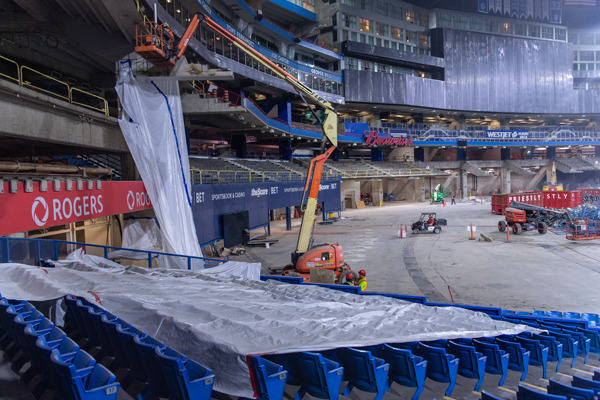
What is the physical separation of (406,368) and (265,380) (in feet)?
6.74

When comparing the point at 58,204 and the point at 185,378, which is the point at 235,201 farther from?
the point at 185,378

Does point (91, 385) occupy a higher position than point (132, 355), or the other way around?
point (91, 385)

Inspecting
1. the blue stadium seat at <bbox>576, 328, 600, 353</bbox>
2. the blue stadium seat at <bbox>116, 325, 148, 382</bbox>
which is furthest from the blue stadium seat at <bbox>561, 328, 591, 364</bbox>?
the blue stadium seat at <bbox>116, 325, 148, 382</bbox>

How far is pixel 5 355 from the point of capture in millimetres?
5168

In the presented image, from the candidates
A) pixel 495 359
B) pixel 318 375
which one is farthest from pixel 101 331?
pixel 495 359

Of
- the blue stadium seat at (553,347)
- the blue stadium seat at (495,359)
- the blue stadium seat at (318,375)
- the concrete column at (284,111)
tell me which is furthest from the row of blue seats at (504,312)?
the concrete column at (284,111)

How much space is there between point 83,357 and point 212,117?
30.6 metres

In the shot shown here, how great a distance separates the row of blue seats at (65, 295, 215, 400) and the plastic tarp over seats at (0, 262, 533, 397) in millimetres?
212

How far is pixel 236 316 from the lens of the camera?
17.9 feet

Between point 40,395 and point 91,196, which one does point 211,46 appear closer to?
point 91,196

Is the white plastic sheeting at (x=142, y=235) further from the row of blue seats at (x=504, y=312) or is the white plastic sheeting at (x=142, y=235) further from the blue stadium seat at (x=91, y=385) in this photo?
the blue stadium seat at (x=91, y=385)

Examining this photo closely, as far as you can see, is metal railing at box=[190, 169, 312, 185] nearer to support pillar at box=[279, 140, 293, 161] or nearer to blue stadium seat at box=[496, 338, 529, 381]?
support pillar at box=[279, 140, 293, 161]

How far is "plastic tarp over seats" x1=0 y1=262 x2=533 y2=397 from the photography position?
446 cm

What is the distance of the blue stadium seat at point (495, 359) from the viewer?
586cm
